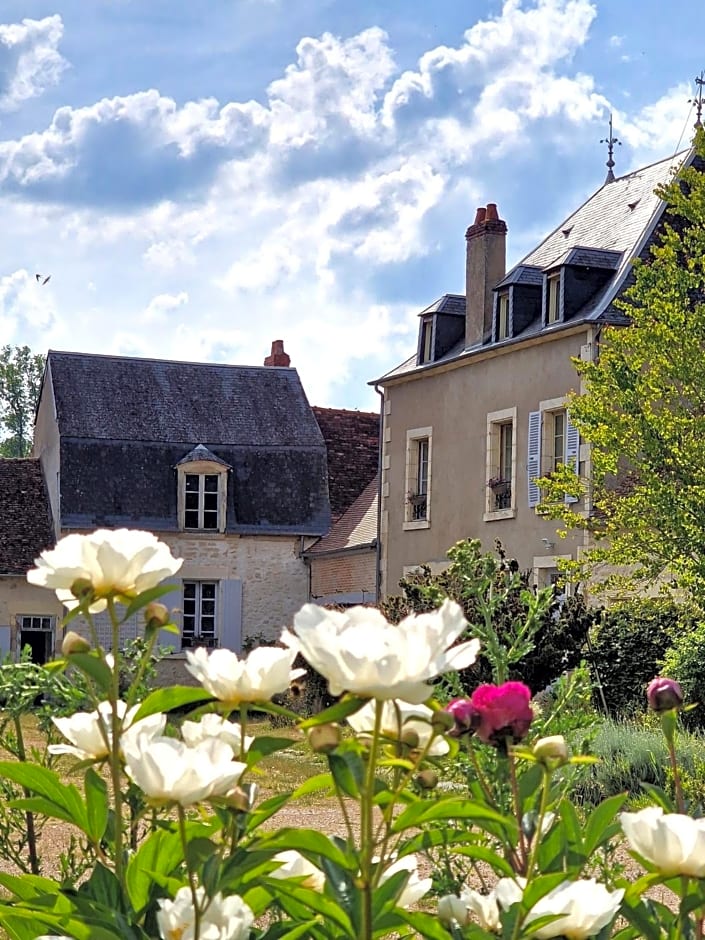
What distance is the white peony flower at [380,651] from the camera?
1707mm

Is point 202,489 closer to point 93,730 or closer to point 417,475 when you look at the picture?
point 417,475

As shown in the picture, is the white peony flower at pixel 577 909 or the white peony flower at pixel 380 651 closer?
the white peony flower at pixel 380 651

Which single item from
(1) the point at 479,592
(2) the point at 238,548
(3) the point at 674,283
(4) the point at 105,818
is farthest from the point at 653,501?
(2) the point at 238,548

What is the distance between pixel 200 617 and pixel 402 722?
26.2 metres

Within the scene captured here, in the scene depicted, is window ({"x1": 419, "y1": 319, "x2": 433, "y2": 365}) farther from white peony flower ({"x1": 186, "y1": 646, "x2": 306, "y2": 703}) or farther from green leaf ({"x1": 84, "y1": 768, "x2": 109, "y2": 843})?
white peony flower ({"x1": 186, "y1": 646, "x2": 306, "y2": 703})

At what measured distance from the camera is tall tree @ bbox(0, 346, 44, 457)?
175ft

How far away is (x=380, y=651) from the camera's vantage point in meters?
1.72

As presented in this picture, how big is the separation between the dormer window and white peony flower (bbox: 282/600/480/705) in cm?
2666

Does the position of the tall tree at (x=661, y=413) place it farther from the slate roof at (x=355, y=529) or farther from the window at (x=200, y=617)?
the window at (x=200, y=617)

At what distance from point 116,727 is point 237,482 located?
2686 cm

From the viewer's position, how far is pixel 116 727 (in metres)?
1.99

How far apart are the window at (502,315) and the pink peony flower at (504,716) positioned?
2071 centimetres

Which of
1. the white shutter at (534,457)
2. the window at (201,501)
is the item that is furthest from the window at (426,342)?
the window at (201,501)

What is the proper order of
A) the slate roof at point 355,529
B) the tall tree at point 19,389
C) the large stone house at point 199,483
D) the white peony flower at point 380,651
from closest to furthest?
1. the white peony flower at point 380,651
2. the slate roof at point 355,529
3. the large stone house at point 199,483
4. the tall tree at point 19,389
